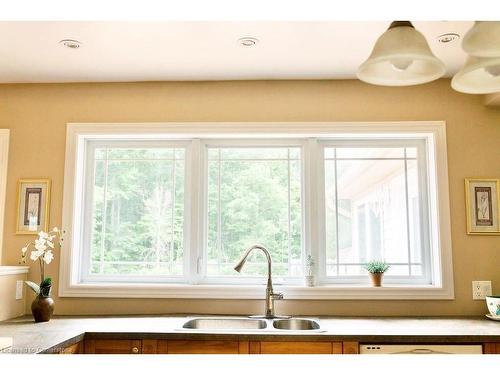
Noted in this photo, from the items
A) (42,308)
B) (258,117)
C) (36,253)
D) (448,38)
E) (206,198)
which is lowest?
(42,308)

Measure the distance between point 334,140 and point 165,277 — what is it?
1.48 metres

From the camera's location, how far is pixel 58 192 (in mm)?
3145

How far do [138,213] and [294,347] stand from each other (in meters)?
1.50

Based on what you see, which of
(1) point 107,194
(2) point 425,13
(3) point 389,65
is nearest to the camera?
(2) point 425,13

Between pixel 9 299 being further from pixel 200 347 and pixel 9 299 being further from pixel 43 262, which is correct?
pixel 200 347

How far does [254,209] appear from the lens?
326 cm

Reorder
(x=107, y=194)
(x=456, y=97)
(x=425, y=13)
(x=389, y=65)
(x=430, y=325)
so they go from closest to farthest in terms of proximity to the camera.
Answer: (x=425, y=13), (x=389, y=65), (x=430, y=325), (x=456, y=97), (x=107, y=194)

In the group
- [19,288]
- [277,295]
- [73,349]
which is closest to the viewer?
[73,349]

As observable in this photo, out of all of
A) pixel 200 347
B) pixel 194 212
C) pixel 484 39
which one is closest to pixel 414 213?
pixel 194 212

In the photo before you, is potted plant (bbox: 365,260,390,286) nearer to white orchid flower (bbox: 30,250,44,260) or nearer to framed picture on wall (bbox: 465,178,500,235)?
framed picture on wall (bbox: 465,178,500,235)

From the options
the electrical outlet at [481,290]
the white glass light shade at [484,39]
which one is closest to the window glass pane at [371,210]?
the electrical outlet at [481,290]

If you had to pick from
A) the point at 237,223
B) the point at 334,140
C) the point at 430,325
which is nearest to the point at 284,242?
the point at 237,223

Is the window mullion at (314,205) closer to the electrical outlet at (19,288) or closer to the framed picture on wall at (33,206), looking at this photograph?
the framed picture on wall at (33,206)

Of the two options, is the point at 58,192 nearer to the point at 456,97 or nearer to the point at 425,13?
the point at 456,97
